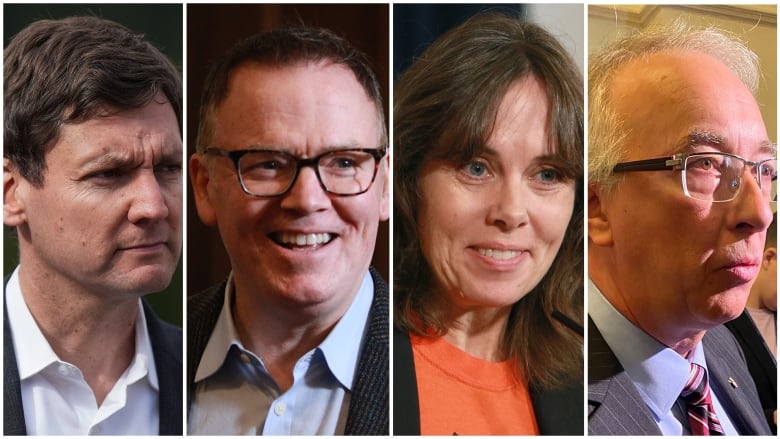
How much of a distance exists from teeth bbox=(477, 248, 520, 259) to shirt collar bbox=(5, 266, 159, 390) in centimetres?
109

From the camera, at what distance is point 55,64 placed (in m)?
2.43

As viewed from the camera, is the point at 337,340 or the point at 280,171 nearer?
the point at 280,171

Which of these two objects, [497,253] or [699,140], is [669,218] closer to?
[699,140]

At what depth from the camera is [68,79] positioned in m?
2.42

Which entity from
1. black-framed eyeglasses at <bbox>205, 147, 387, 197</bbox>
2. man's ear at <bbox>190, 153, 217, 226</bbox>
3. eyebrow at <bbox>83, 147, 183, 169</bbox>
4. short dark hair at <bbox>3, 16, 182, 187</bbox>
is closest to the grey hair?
black-framed eyeglasses at <bbox>205, 147, 387, 197</bbox>

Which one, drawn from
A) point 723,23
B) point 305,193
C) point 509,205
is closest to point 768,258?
point 723,23

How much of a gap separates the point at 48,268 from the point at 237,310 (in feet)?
1.92

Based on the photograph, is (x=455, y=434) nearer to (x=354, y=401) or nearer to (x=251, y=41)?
(x=354, y=401)

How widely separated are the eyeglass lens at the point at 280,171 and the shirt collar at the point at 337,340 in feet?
1.01

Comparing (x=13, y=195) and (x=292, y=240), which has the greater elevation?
(x=13, y=195)

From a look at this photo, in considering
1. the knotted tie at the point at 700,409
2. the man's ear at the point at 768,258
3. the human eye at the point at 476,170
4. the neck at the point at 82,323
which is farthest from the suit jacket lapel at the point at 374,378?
the man's ear at the point at 768,258

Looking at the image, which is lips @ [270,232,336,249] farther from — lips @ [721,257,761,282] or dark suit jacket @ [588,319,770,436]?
lips @ [721,257,761,282]

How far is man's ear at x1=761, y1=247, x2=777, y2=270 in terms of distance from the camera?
2664mm

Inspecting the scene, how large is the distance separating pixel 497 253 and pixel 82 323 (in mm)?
1305
